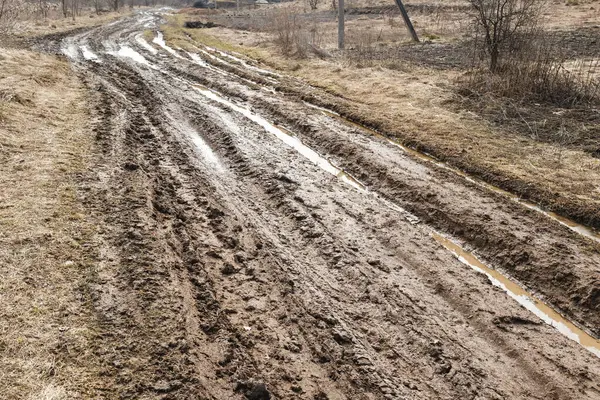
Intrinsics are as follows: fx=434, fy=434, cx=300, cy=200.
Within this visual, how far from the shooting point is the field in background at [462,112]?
660 cm

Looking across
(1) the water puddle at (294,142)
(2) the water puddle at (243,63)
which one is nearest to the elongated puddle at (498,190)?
(1) the water puddle at (294,142)

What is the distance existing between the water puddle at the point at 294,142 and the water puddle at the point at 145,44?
8537mm

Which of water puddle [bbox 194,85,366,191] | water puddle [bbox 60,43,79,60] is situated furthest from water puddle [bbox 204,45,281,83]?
water puddle [bbox 60,43,79,60]

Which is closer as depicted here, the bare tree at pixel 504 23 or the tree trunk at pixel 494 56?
the bare tree at pixel 504 23

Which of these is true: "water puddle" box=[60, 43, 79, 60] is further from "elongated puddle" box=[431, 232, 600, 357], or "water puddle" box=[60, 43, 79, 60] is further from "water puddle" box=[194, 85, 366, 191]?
"elongated puddle" box=[431, 232, 600, 357]

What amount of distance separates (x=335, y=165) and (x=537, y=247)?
350cm

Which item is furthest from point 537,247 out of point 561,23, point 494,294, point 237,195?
point 561,23

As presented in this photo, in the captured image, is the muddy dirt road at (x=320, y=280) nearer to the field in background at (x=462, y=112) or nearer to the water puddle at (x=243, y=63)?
the field in background at (x=462, y=112)

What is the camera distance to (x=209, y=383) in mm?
3242

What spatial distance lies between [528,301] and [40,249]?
5.09 m

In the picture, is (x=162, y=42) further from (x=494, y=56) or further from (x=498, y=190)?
(x=498, y=190)

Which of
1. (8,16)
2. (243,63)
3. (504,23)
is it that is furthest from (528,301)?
(8,16)

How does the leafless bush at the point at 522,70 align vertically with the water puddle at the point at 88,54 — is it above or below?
below

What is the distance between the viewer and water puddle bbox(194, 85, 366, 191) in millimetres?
7080
